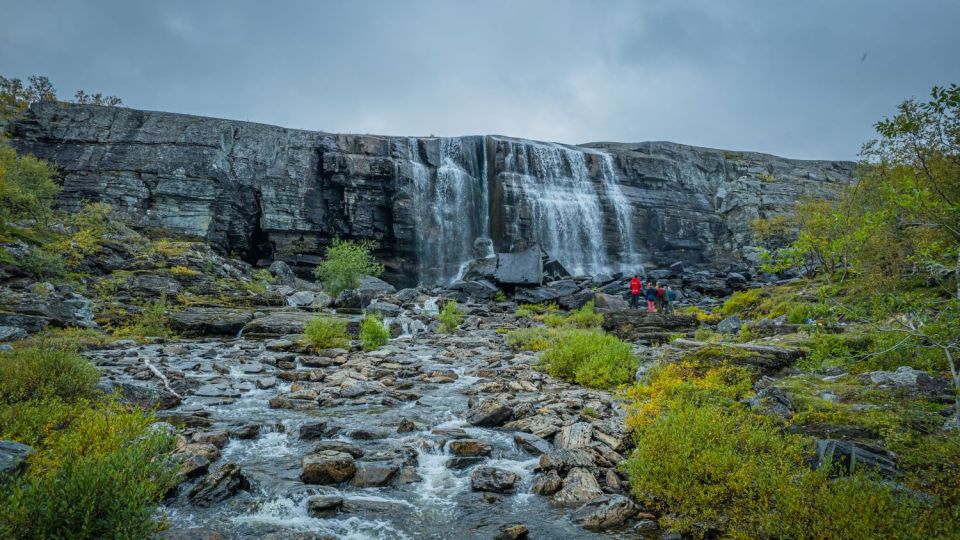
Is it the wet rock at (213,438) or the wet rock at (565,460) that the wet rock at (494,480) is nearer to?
the wet rock at (565,460)

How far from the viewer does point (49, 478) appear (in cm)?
371

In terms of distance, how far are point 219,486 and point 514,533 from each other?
349cm

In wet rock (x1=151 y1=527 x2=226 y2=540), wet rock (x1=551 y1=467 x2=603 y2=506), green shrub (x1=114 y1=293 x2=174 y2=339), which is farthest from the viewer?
green shrub (x1=114 y1=293 x2=174 y2=339)

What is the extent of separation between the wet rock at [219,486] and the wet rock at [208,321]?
14.6 m

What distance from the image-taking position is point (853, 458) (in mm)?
4758

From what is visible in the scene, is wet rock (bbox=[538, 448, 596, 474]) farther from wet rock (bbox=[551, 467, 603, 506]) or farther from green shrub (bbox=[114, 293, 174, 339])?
green shrub (bbox=[114, 293, 174, 339])

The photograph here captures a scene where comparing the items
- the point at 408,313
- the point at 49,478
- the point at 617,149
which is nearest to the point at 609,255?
the point at 617,149

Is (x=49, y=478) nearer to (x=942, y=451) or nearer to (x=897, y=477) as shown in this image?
(x=897, y=477)

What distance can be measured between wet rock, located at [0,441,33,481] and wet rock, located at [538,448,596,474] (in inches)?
216

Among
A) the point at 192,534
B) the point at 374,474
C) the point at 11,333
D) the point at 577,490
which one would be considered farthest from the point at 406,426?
the point at 11,333

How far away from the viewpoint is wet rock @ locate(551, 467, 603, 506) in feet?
17.8

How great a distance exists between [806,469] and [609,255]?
4054 cm

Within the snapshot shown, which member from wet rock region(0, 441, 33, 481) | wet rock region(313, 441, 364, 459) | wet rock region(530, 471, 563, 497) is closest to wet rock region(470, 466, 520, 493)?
wet rock region(530, 471, 563, 497)

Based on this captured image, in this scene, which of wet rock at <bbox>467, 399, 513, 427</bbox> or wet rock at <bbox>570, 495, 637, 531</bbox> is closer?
wet rock at <bbox>570, 495, 637, 531</bbox>
